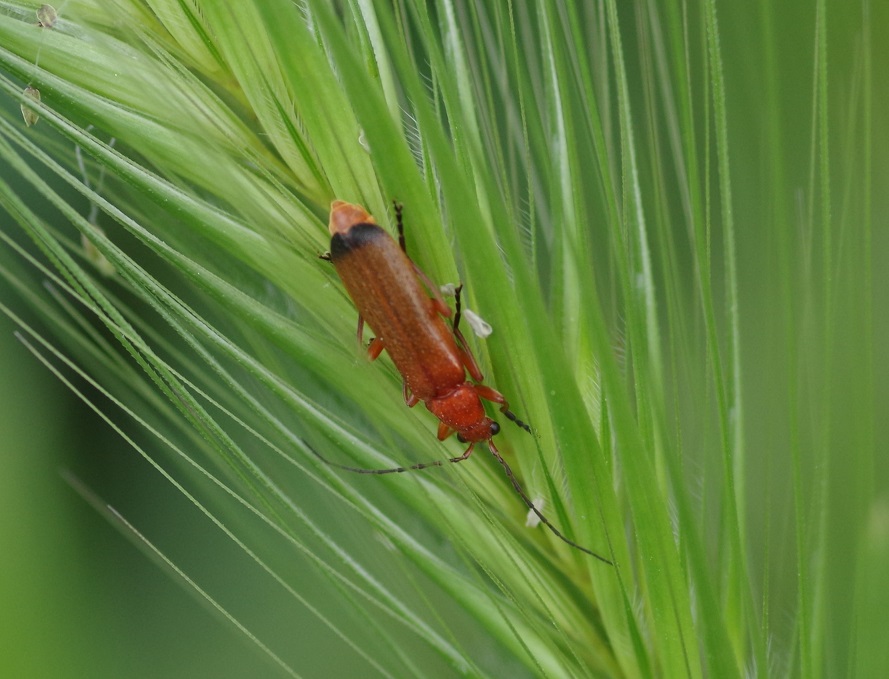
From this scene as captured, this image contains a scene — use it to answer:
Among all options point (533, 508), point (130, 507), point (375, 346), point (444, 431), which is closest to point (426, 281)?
point (375, 346)

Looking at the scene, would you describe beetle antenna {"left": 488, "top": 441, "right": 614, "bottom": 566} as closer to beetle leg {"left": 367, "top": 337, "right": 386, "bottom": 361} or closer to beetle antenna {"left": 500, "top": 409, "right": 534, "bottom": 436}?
beetle antenna {"left": 500, "top": 409, "right": 534, "bottom": 436}

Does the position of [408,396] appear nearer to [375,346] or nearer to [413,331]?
[375,346]

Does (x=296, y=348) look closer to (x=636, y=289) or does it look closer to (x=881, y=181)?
(x=636, y=289)

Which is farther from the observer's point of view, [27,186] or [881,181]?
[27,186]

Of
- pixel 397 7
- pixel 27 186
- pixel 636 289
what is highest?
pixel 27 186

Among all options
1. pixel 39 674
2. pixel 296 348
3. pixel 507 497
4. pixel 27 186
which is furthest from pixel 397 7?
pixel 39 674

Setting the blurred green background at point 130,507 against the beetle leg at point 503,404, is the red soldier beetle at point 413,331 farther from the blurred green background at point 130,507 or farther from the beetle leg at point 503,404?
the blurred green background at point 130,507

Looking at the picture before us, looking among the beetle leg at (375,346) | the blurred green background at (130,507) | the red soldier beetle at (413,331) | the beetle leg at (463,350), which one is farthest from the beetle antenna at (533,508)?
the blurred green background at (130,507)

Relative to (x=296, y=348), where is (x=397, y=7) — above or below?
above
